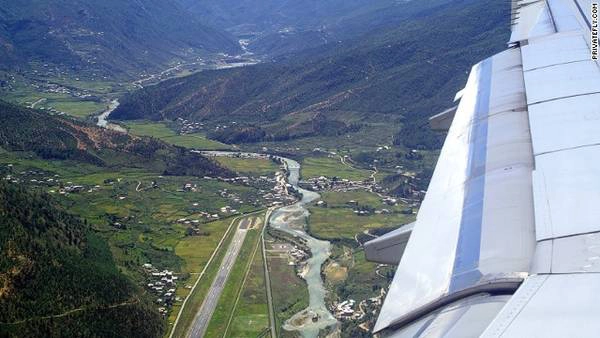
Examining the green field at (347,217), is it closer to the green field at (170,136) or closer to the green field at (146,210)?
the green field at (146,210)

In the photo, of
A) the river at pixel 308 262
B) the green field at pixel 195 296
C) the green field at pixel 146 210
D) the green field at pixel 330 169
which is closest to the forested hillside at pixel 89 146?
the green field at pixel 146 210

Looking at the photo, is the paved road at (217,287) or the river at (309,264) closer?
the river at (309,264)

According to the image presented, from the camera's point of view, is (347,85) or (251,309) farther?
(347,85)

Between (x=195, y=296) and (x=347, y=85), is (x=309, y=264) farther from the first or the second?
(x=347, y=85)

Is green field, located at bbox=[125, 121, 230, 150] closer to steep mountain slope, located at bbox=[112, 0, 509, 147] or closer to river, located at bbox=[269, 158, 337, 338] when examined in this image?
steep mountain slope, located at bbox=[112, 0, 509, 147]

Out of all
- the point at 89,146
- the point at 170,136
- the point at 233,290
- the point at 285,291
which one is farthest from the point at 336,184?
the point at 170,136

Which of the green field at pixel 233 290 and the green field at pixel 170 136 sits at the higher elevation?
the green field at pixel 233 290
